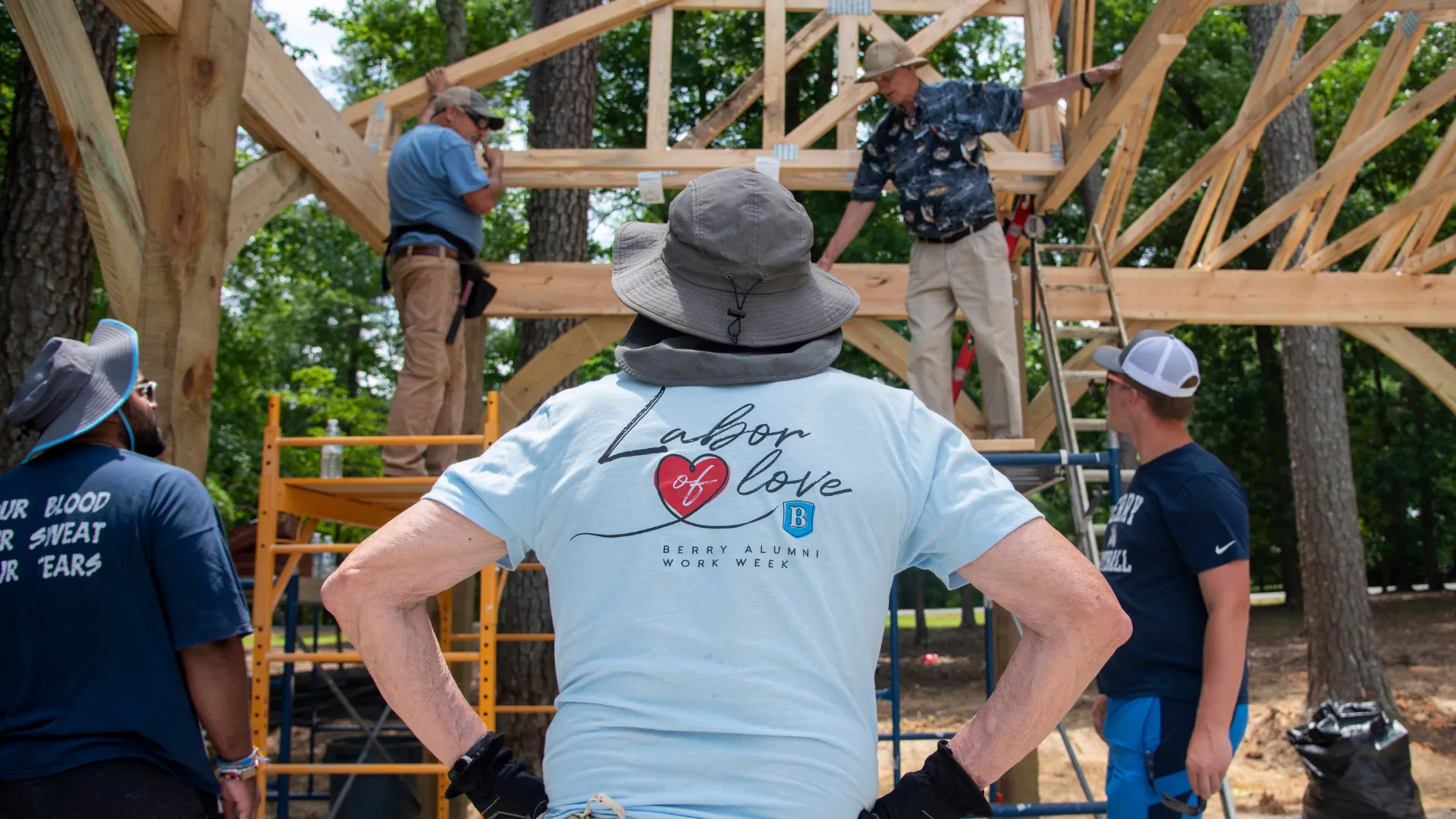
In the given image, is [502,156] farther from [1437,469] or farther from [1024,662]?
[1437,469]

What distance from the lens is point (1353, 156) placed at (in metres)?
6.25

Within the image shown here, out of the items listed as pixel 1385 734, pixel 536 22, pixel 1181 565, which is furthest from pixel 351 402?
pixel 1181 565

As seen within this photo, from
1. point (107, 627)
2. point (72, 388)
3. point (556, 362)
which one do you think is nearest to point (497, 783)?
point (107, 627)

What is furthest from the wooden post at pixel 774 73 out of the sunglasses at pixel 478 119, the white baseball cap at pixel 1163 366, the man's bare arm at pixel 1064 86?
the white baseball cap at pixel 1163 366

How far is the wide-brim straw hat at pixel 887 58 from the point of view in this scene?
5520mm

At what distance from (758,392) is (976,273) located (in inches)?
171

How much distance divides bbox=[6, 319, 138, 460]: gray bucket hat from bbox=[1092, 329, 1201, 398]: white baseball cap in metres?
2.66

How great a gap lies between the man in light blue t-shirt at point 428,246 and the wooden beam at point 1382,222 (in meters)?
5.00

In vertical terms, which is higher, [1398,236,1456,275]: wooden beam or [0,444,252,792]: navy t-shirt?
[1398,236,1456,275]: wooden beam

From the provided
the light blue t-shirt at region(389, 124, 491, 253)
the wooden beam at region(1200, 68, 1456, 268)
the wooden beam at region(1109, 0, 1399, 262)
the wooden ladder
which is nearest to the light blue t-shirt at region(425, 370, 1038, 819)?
the wooden ladder

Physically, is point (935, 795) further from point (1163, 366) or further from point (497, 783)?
point (1163, 366)

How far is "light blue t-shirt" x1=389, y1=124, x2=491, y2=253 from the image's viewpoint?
5.30 meters

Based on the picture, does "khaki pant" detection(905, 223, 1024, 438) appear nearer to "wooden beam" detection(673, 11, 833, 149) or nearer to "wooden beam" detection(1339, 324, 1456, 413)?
"wooden beam" detection(673, 11, 833, 149)

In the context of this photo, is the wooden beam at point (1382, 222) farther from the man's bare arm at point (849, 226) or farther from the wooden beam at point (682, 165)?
the man's bare arm at point (849, 226)
